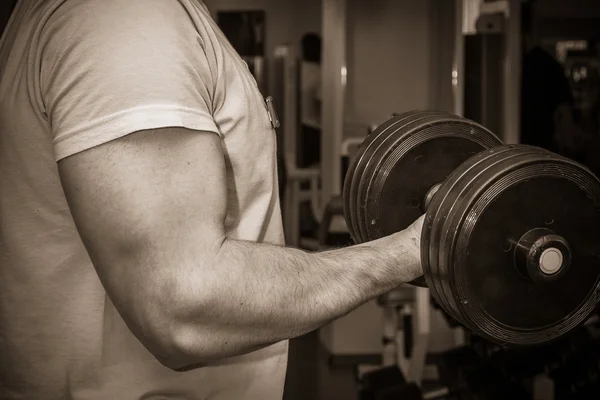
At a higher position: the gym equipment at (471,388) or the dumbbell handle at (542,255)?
the dumbbell handle at (542,255)

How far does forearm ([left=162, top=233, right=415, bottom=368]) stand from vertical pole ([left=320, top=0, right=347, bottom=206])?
10.3 ft

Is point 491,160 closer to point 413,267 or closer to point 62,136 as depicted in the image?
point 413,267

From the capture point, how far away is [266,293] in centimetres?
86

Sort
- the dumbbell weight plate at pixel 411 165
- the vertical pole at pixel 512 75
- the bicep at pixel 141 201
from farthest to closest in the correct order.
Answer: the vertical pole at pixel 512 75 → the dumbbell weight plate at pixel 411 165 → the bicep at pixel 141 201

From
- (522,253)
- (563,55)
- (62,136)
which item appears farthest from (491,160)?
(563,55)

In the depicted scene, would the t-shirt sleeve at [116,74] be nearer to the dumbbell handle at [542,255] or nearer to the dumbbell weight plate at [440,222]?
the dumbbell weight plate at [440,222]

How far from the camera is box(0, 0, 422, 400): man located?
2.57ft

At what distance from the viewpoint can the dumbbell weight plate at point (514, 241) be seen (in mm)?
991

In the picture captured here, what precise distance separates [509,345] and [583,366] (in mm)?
1854

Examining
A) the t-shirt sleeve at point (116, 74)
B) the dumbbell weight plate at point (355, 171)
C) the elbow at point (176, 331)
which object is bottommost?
the elbow at point (176, 331)

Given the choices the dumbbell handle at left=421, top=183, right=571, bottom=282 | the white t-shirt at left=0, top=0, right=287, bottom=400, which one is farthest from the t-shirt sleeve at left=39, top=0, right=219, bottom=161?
the dumbbell handle at left=421, top=183, right=571, bottom=282

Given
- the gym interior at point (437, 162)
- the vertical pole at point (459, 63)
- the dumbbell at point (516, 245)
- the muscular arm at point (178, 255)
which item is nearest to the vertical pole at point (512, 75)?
the gym interior at point (437, 162)

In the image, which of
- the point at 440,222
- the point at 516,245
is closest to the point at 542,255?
the point at 516,245

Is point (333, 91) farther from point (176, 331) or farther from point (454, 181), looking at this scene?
point (176, 331)
